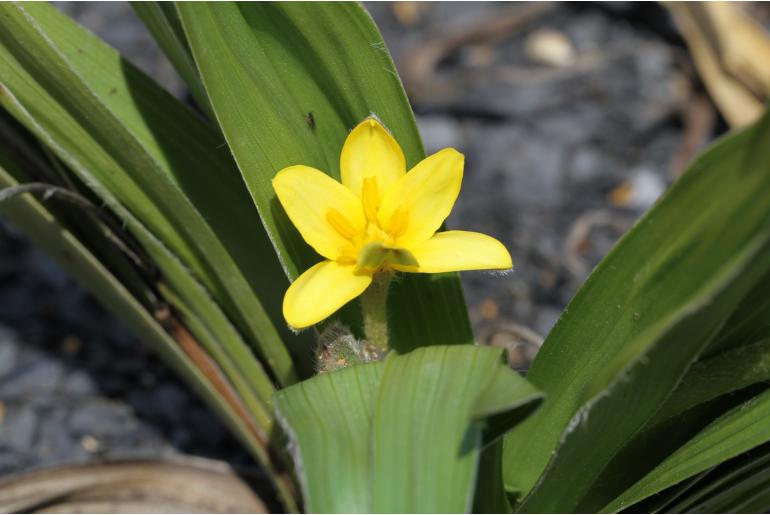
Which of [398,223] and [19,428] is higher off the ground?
[398,223]

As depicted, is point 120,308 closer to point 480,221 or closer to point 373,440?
point 373,440

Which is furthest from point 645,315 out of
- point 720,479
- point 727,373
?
point 720,479

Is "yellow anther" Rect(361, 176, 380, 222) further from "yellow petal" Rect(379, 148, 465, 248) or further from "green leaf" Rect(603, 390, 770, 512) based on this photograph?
"green leaf" Rect(603, 390, 770, 512)

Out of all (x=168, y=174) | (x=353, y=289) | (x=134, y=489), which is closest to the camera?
(x=353, y=289)

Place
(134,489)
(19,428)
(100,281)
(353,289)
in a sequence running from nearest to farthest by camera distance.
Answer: (353,289) < (100,281) < (134,489) < (19,428)

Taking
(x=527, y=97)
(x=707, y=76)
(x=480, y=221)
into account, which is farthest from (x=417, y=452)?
(x=707, y=76)

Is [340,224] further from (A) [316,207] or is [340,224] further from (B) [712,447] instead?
(B) [712,447]

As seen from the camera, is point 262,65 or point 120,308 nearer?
point 262,65
